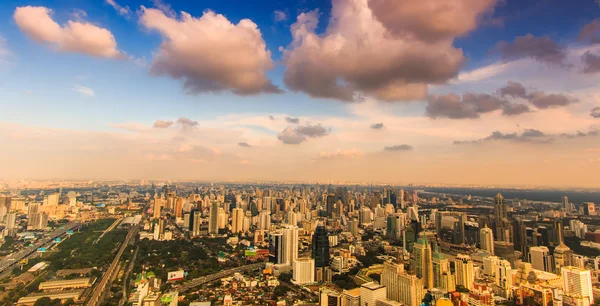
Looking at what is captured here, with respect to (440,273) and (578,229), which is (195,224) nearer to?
(440,273)

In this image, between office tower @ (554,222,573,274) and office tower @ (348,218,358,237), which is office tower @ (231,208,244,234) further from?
office tower @ (554,222,573,274)

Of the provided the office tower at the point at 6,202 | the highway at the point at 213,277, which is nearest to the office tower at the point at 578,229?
the highway at the point at 213,277

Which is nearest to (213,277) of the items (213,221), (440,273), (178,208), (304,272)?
(304,272)

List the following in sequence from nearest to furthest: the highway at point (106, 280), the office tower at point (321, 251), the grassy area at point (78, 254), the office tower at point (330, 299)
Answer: the office tower at point (330, 299) < the highway at point (106, 280) < the grassy area at point (78, 254) < the office tower at point (321, 251)

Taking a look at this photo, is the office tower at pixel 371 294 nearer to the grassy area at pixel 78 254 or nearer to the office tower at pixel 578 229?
the grassy area at pixel 78 254

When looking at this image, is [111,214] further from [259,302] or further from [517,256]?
[517,256]

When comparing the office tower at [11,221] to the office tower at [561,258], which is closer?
the office tower at [561,258]
